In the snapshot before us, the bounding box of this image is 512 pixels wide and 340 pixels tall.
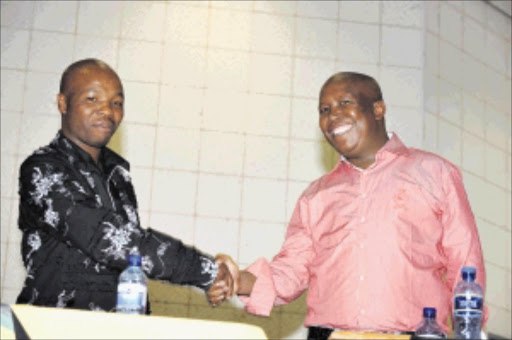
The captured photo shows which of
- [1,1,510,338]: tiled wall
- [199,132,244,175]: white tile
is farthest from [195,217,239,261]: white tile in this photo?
[199,132,244,175]: white tile

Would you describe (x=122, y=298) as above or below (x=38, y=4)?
below

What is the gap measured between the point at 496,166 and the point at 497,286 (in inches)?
29.4

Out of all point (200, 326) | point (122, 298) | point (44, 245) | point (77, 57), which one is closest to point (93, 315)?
point (200, 326)

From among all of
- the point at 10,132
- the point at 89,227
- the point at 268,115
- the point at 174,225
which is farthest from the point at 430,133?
the point at 89,227

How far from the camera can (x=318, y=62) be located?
5156 millimetres

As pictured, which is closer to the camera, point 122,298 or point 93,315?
point 93,315

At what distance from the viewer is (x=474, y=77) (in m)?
5.51

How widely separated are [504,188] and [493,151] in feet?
0.78

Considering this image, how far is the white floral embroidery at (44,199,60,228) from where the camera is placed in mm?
2750

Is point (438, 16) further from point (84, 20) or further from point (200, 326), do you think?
point (200, 326)

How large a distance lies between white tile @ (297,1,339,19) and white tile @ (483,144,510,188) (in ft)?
4.17

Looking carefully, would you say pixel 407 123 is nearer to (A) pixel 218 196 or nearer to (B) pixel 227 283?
(A) pixel 218 196

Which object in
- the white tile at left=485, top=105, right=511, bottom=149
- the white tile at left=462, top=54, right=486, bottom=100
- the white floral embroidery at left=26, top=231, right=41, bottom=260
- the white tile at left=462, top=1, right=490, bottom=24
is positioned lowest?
the white floral embroidery at left=26, top=231, right=41, bottom=260

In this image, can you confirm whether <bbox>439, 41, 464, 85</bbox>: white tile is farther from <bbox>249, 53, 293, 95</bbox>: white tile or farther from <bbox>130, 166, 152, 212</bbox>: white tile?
<bbox>130, 166, 152, 212</bbox>: white tile
